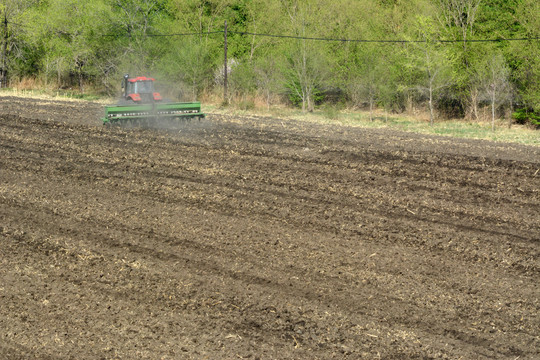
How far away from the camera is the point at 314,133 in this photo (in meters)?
21.9

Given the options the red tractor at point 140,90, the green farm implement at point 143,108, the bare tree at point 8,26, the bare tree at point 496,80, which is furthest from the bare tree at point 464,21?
the bare tree at point 8,26

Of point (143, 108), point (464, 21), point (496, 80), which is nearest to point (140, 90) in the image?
point (143, 108)

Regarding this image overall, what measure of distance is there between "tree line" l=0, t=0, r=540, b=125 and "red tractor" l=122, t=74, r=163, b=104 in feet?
35.7

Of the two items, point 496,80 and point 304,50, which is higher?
point 304,50

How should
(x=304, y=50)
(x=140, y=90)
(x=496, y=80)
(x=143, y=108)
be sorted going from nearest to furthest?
(x=143, y=108) → (x=140, y=90) → (x=496, y=80) → (x=304, y=50)

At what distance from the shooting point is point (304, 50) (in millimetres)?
31266

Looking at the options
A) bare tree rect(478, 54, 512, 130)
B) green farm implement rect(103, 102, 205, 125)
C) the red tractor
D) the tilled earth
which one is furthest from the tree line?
the tilled earth

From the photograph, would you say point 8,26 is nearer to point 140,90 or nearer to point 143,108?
point 140,90

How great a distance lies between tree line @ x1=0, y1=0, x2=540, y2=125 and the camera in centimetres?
2806

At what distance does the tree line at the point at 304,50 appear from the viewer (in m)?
28.1

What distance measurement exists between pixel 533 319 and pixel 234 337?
135 inches

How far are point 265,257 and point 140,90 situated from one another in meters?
16.8

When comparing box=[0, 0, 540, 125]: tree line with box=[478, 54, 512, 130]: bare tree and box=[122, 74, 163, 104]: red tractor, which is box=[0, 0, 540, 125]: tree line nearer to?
box=[478, 54, 512, 130]: bare tree

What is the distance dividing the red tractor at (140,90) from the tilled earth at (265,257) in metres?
7.96
